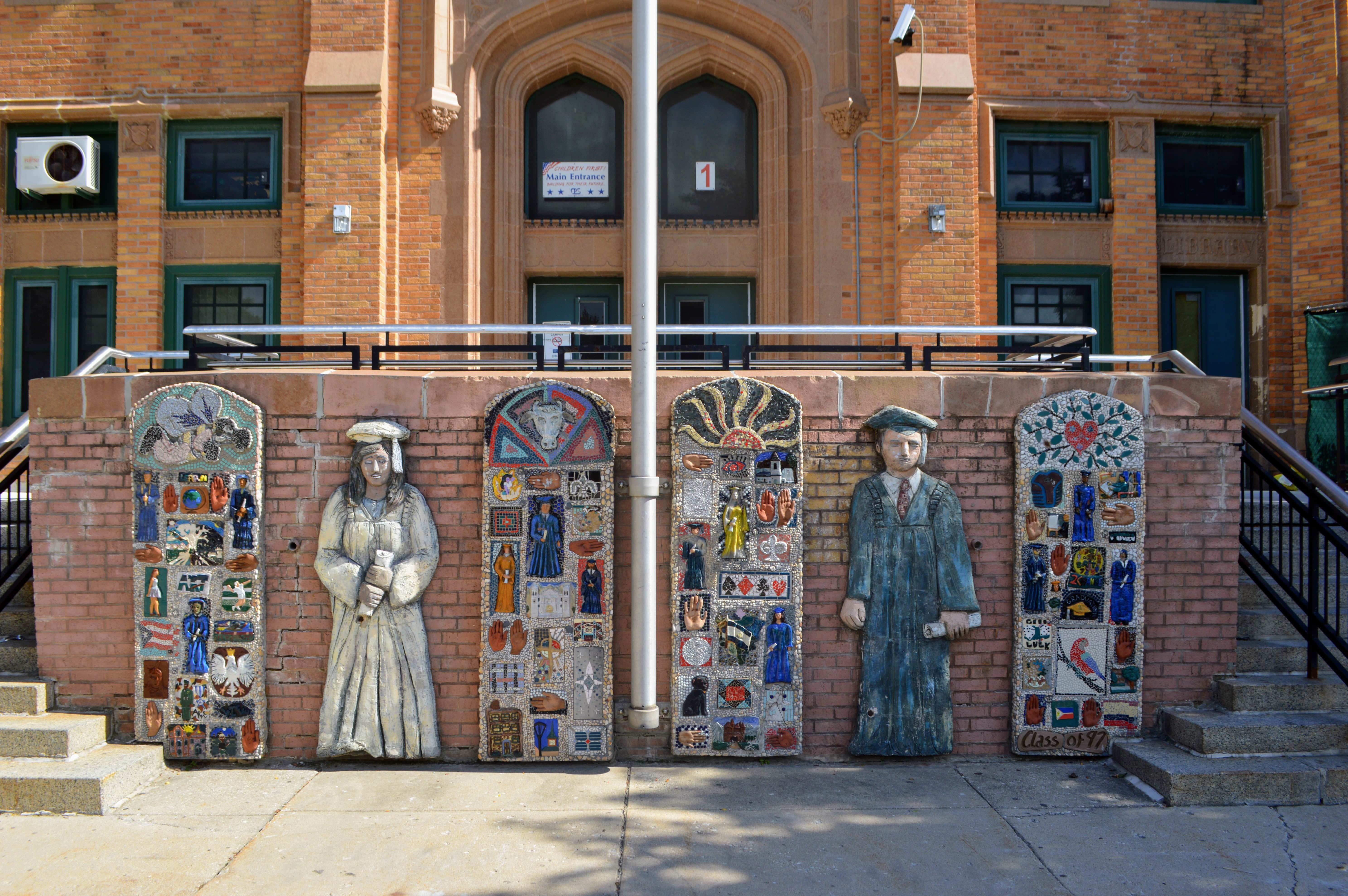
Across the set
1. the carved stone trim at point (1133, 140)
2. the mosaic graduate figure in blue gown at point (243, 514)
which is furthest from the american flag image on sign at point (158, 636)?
the carved stone trim at point (1133, 140)

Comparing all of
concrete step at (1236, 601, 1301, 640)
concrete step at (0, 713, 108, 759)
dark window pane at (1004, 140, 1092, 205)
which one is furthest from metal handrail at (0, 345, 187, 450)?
dark window pane at (1004, 140, 1092, 205)

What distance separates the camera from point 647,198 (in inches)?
221

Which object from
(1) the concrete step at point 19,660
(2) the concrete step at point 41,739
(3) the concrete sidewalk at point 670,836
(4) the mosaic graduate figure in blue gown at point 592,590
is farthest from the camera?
(1) the concrete step at point 19,660

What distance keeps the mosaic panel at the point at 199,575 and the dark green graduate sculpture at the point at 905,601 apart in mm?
3806

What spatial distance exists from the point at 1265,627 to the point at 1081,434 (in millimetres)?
2095

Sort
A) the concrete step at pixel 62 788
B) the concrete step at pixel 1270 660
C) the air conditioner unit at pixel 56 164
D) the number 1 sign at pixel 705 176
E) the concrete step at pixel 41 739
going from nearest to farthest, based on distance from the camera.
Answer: the concrete step at pixel 62 788
the concrete step at pixel 41 739
the concrete step at pixel 1270 660
the air conditioner unit at pixel 56 164
the number 1 sign at pixel 705 176

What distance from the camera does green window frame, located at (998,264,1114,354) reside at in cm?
1042

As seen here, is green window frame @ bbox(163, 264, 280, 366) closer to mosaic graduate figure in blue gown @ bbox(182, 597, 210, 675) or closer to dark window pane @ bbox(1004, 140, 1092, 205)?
mosaic graduate figure in blue gown @ bbox(182, 597, 210, 675)

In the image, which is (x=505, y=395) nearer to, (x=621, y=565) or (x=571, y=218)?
(x=621, y=565)

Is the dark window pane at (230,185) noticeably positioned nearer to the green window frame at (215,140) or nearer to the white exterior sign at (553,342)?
the green window frame at (215,140)

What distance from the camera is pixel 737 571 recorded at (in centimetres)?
595

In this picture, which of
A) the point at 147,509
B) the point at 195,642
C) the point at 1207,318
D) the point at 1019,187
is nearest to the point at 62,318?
the point at 147,509

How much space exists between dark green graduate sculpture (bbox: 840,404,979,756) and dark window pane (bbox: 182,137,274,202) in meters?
7.88

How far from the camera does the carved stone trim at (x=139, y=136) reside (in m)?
10.2
